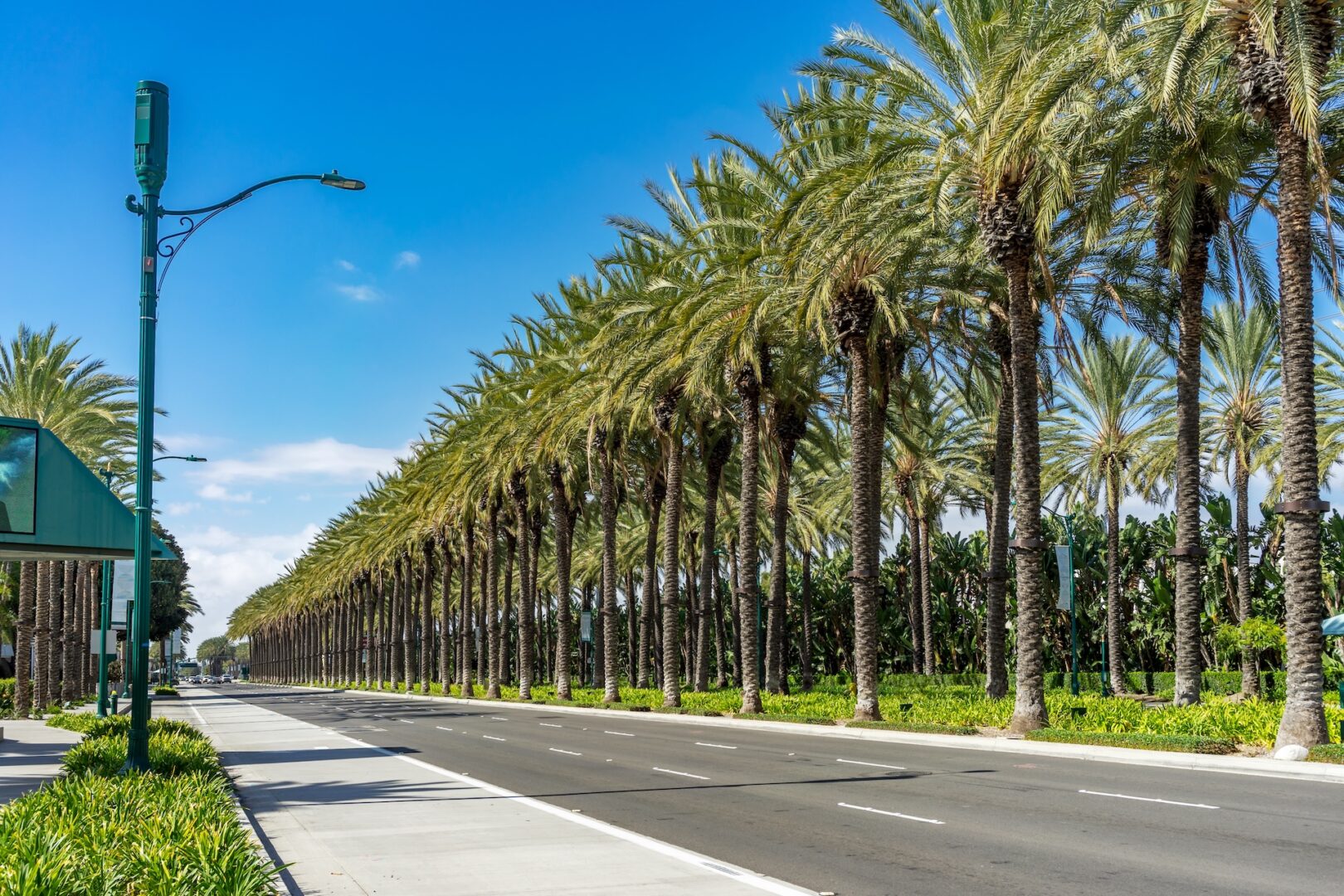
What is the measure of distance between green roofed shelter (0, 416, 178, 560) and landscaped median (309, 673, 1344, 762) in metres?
16.1

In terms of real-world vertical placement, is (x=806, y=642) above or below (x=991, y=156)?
below

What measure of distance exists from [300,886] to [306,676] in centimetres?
16287

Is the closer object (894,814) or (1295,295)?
(894,814)

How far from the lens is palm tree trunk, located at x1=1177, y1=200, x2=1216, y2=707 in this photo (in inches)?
999

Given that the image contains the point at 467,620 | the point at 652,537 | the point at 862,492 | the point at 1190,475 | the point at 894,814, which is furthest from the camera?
the point at 467,620

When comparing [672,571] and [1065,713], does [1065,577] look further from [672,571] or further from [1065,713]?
[1065,713]

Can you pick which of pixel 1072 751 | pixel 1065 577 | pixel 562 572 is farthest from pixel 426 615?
pixel 1072 751

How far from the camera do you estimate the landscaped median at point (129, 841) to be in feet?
24.8

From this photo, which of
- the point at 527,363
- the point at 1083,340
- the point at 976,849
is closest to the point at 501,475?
the point at 527,363

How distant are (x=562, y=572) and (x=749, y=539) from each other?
54.2ft

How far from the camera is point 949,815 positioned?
43.7 feet

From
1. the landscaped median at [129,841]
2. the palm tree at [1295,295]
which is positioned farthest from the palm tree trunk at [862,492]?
the landscaped median at [129,841]

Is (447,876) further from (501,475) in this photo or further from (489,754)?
(501,475)

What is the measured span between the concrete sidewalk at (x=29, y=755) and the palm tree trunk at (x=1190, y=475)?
20981mm
